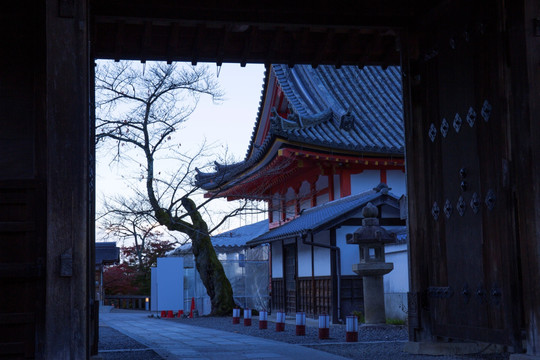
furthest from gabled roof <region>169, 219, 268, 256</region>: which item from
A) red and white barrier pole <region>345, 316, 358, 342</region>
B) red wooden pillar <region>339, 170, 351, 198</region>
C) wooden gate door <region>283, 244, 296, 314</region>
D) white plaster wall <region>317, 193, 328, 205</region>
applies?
red and white barrier pole <region>345, 316, 358, 342</region>

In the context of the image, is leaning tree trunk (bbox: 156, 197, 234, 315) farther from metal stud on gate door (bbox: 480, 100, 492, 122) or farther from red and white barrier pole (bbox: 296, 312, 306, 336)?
metal stud on gate door (bbox: 480, 100, 492, 122)

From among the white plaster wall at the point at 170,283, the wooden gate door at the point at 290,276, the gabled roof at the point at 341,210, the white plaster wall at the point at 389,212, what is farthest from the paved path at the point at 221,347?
the wooden gate door at the point at 290,276

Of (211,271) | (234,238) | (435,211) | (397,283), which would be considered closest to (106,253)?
(211,271)

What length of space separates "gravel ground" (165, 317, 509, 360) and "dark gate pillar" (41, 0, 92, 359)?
173 inches

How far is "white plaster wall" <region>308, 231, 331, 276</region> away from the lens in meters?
19.2

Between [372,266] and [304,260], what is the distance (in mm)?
5873

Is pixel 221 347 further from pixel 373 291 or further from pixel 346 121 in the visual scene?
pixel 346 121

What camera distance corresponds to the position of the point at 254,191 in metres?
24.5

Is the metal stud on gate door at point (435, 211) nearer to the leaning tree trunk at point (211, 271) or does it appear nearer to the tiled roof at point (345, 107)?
the tiled roof at point (345, 107)

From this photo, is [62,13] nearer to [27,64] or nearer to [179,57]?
[27,64]

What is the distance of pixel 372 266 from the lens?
50.6ft

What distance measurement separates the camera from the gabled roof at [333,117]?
19.9m

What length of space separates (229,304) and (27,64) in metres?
16.3

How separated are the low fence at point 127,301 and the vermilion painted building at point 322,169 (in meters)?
13.4
